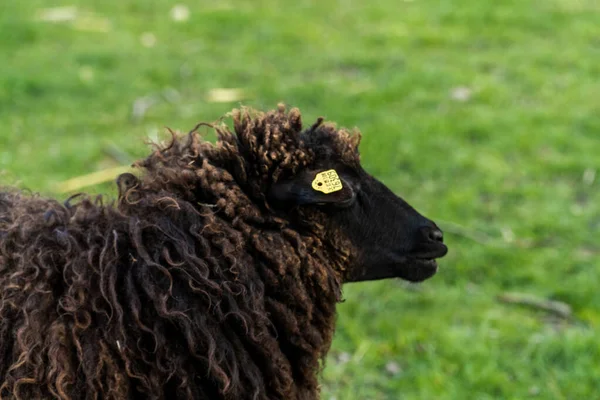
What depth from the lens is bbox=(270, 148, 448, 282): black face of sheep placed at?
2625 mm

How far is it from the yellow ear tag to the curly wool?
98mm

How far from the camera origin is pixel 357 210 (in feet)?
9.11

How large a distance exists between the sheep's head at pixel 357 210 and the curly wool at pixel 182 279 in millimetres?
18

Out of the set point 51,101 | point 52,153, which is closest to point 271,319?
point 52,153

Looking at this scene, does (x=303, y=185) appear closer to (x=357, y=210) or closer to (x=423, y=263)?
(x=357, y=210)

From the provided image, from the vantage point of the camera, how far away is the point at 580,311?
180 inches

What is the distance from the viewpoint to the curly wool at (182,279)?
227 centimetres

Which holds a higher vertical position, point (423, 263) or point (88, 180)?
point (423, 263)

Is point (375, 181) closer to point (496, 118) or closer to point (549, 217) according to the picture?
point (549, 217)

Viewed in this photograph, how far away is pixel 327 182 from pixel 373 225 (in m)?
0.34

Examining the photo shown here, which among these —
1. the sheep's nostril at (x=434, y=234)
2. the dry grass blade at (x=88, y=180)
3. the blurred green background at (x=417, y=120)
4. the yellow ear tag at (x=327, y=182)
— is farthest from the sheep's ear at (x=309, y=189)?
the dry grass blade at (x=88, y=180)

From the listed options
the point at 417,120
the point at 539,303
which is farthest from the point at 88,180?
the point at 539,303

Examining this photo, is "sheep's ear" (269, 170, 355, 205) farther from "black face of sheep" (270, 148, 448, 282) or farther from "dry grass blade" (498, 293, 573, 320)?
"dry grass blade" (498, 293, 573, 320)

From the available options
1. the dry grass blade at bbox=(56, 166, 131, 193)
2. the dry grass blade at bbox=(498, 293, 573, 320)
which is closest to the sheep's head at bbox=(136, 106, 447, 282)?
the dry grass blade at bbox=(498, 293, 573, 320)
